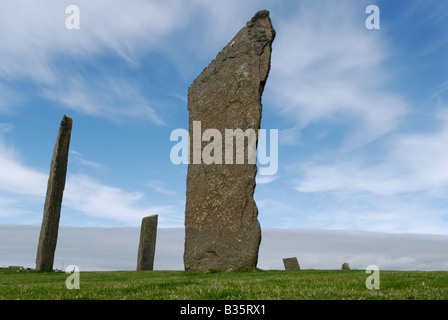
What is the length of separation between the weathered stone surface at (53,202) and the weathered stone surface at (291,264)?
12.2 metres

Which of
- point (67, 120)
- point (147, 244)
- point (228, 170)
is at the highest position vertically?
point (67, 120)

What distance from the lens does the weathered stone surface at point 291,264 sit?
22891mm

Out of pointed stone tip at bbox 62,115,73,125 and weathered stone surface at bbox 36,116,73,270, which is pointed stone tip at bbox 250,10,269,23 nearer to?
pointed stone tip at bbox 62,115,73,125

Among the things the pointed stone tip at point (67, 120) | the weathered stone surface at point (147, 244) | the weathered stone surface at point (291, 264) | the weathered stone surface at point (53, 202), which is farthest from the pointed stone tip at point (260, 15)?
the weathered stone surface at point (291, 264)

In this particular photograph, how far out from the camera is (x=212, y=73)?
55.3ft

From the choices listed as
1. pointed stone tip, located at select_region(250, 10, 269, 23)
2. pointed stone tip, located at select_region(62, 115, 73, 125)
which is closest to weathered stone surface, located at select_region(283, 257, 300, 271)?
pointed stone tip, located at select_region(250, 10, 269, 23)

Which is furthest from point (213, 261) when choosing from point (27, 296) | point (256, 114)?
point (27, 296)

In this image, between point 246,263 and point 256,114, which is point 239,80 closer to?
point 256,114

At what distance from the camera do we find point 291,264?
905 inches

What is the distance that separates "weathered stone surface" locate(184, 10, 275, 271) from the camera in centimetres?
1460

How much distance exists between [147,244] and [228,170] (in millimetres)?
10168

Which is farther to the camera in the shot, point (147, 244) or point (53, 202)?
point (147, 244)

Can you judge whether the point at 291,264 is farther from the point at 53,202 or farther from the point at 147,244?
the point at 53,202

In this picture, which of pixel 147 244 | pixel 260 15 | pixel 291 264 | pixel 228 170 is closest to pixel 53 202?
pixel 147 244
